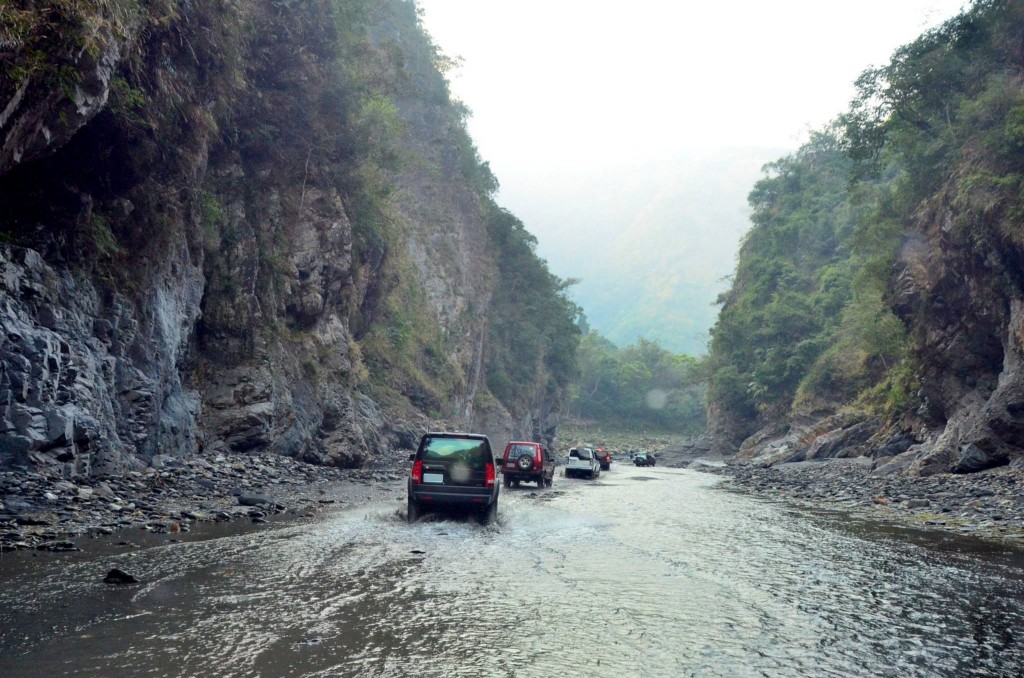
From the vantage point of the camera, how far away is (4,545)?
27.7 feet

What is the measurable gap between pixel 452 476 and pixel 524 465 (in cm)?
1242

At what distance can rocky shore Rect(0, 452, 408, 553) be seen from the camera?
9.85 m

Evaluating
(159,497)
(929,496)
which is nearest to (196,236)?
(159,497)

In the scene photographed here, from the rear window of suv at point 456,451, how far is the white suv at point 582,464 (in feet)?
70.3

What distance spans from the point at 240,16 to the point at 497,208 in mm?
49057

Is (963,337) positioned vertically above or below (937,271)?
below

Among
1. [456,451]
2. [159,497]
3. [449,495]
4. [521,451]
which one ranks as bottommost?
[159,497]

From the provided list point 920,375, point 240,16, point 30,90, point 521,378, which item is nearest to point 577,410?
point 521,378

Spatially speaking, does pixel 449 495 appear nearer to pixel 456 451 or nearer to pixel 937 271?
pixel 456 451

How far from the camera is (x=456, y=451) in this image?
538 inches

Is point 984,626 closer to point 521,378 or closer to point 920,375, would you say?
point 920,375

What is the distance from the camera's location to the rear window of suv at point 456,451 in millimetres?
13586

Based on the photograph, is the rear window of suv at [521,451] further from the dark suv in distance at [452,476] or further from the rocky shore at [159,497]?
the dark suv in distance at [452,476]

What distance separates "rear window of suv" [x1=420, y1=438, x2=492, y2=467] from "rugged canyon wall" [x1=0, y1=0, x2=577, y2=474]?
642cm
